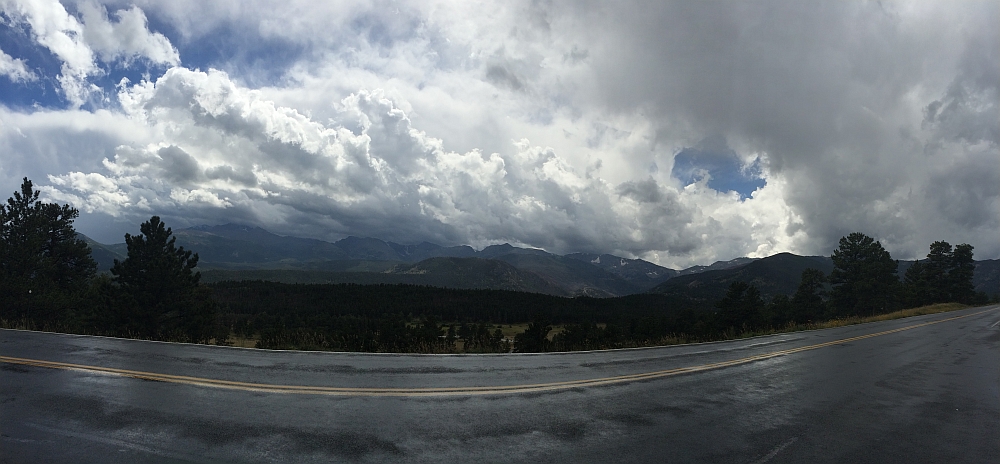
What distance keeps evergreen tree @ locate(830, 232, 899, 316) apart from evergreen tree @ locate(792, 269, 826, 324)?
2.02 meters

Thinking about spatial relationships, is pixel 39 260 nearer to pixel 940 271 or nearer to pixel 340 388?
pixel 340 388

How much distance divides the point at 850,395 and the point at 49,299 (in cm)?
4490

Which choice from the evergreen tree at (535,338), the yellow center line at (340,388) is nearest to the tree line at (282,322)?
the evergreen tree at (535,338)

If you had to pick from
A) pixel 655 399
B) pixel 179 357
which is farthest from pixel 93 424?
pixel 655 399

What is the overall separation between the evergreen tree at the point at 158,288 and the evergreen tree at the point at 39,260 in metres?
4.27

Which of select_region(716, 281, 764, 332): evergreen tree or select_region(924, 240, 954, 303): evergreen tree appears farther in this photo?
select_region(924, 240, 954, 303): evergreen tree

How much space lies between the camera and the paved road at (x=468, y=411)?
Answer: 5.22 metres

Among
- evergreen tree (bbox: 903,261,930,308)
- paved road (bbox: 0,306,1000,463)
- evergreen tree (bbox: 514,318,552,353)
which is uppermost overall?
evergreen tree (bbox: 903,261,930,308)

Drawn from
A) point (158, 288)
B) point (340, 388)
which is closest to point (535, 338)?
point (340, 388)

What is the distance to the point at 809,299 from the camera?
216 feet

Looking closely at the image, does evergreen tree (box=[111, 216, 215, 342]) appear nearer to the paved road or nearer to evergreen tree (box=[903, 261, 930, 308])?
the paved road

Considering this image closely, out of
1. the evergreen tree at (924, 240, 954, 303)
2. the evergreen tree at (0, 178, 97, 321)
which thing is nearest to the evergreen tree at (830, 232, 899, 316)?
the evergreen tree at (924, 240, 954, 303)

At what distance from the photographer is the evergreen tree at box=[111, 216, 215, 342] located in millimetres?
33500

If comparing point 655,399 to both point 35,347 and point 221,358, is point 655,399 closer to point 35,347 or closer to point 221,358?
point 221,358
